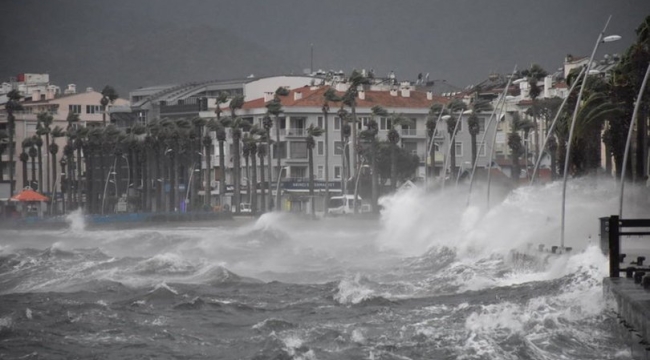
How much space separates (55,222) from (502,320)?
90549mm

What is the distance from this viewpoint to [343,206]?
114 metres

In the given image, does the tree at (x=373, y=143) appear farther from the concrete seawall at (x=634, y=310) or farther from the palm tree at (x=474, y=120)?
the concrete seawall at (x=634, y=310)

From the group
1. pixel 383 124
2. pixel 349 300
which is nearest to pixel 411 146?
pixel 383 124

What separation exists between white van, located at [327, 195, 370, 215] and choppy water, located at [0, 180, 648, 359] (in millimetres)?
47564

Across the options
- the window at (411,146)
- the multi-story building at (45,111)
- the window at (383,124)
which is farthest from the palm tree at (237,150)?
the multi-story building at (45,111)

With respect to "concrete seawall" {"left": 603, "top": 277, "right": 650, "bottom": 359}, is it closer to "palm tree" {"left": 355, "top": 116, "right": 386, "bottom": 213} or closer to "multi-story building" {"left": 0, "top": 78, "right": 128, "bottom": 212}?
Result: "palm tree" {"left": 355, "top": 116, "right": 386, "bottom": 213}

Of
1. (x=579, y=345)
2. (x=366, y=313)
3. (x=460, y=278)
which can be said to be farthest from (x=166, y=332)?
(x=460, y=278)

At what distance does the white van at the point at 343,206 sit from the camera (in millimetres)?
113375

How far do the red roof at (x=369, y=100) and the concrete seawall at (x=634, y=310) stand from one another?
4217 inches

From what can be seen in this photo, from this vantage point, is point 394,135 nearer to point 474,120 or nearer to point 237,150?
point 474,120

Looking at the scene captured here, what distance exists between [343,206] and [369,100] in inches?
952

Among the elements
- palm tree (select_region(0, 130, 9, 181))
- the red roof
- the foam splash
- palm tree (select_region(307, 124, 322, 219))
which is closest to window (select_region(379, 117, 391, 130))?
the red roof

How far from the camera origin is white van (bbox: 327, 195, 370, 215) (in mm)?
113375

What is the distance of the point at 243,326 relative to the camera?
29266mm
